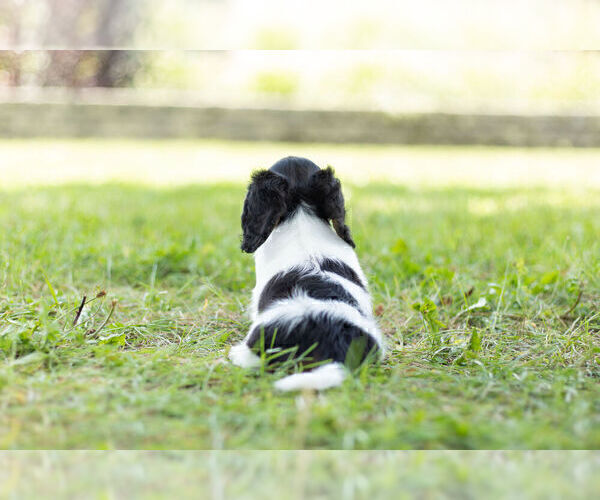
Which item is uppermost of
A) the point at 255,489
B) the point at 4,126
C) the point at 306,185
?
the point at 4,126

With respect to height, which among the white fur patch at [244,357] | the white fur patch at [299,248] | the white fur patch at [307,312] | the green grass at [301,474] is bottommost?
the green grass at [301,474]

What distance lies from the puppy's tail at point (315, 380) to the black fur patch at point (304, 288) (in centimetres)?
40

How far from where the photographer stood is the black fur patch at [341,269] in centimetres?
294

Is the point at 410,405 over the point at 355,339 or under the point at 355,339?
under

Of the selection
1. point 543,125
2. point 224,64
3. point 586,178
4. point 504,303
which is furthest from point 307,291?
point 224,64

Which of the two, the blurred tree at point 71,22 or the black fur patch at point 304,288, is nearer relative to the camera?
the black fur patch at point 304,288

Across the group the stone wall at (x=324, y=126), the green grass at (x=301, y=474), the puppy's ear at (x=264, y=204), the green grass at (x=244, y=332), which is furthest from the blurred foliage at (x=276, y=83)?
the green grass at (x=301, y=474)

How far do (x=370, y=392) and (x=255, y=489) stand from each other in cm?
81

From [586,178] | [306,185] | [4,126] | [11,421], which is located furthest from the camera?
[4,126]

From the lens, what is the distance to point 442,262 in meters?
4.69

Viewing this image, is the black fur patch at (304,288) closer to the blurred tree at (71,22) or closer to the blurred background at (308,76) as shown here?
the blurred background at (308,76)

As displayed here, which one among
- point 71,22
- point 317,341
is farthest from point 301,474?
point 71,22

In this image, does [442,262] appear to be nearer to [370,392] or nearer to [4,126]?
[370,392]

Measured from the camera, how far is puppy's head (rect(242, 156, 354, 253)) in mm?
3055
